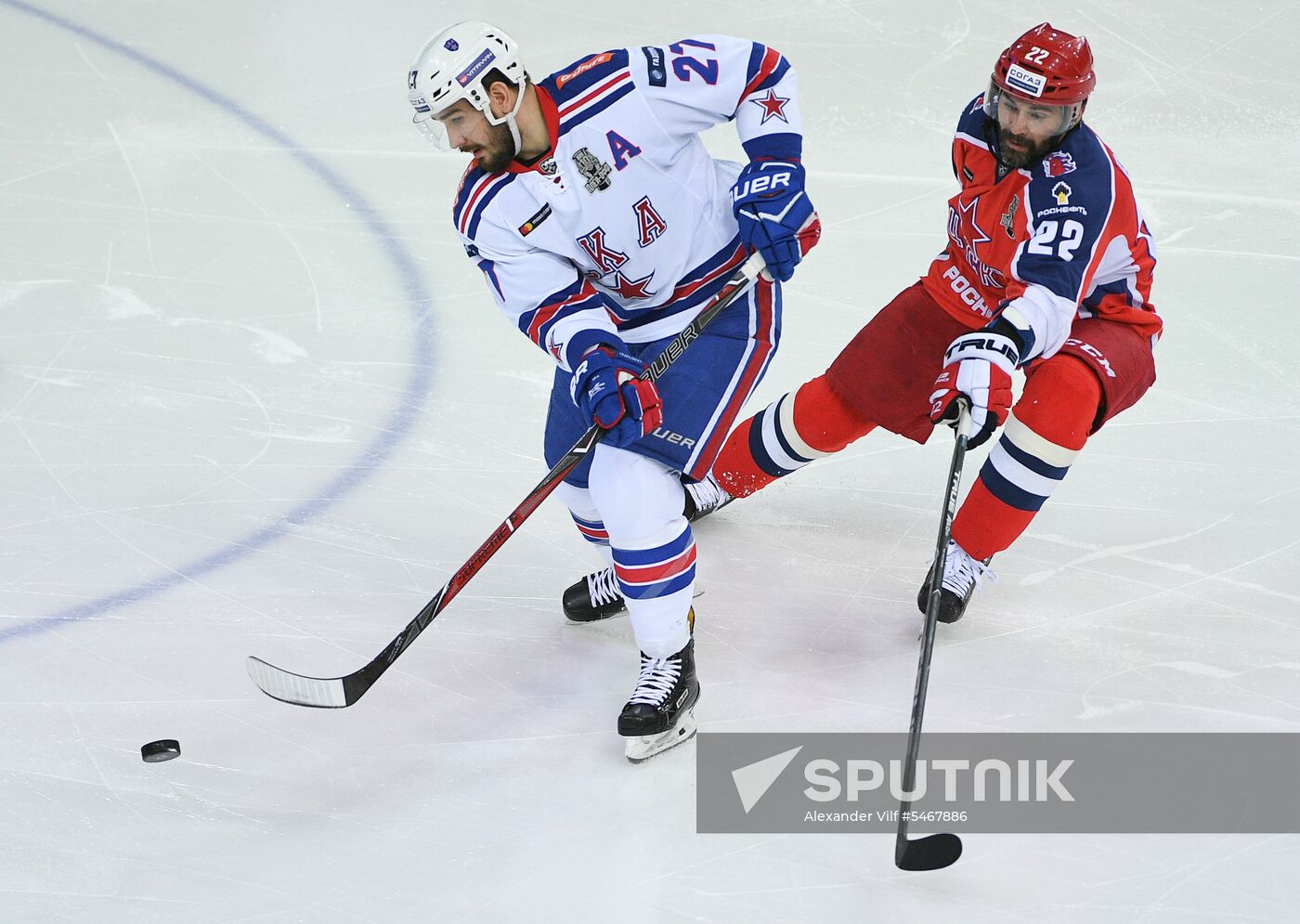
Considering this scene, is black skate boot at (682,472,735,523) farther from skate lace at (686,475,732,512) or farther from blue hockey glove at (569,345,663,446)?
blue hockey glove at (569,345,663,446)

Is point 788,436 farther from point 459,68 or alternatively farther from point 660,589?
point 459,68

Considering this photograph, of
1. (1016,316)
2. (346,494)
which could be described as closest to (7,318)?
(346,494)

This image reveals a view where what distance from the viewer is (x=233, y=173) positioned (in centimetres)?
455

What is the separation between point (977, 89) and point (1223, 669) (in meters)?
2.73

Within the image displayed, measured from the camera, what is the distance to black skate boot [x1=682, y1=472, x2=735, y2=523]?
3.25m

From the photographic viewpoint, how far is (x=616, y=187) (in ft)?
8.46

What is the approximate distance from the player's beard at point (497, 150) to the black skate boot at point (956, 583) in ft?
3.68

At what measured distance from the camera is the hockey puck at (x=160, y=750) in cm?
251

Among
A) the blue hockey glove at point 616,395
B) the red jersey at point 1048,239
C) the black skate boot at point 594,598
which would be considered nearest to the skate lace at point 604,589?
the black skate boot at point 594,598

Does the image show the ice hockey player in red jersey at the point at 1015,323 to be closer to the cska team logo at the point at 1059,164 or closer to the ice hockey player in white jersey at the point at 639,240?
the cska team logo at the point at 1059,164

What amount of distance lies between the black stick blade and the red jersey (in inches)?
35.8

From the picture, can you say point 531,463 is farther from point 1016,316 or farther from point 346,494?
point 1016,316
